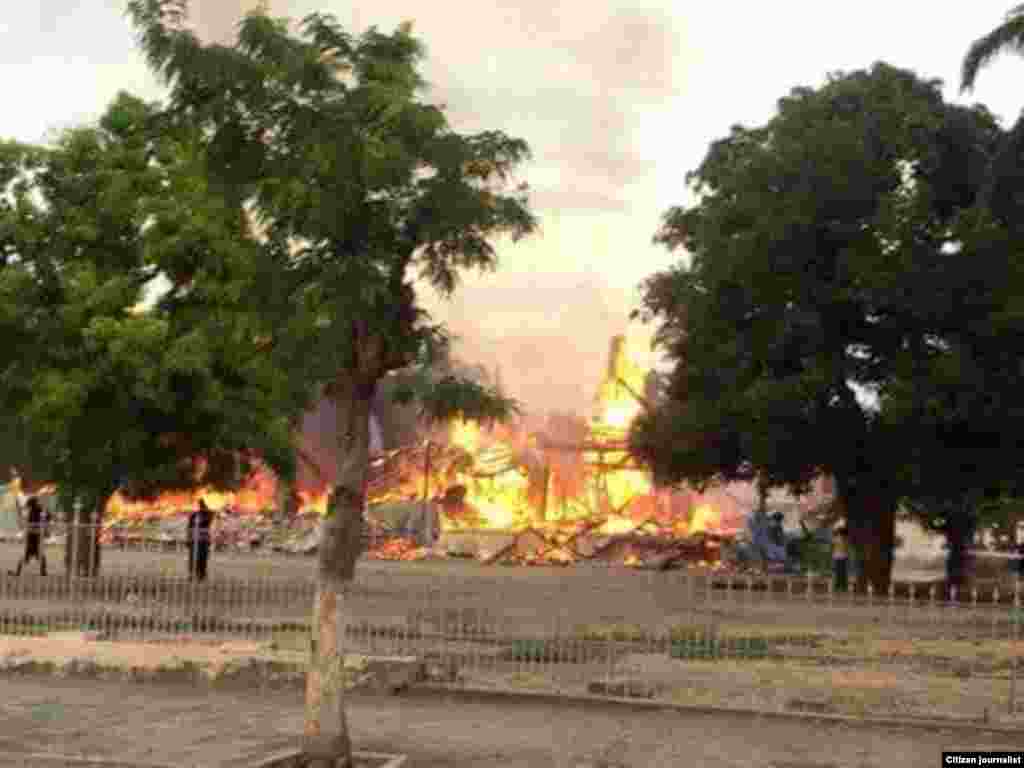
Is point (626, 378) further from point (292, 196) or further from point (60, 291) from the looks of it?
point (292, 196)

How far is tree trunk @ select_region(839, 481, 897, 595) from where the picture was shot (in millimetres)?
37812

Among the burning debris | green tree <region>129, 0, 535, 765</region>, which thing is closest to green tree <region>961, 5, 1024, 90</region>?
green tree <region>129, 0, 535, 765</region>

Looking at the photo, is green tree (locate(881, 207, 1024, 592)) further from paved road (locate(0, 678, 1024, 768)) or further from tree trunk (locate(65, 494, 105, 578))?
paved road (locate(0, 678, 1024, 768))

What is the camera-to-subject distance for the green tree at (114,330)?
90.6 ft

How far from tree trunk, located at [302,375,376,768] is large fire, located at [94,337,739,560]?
57.1m

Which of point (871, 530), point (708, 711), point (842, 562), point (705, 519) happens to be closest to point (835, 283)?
point (871, 530)

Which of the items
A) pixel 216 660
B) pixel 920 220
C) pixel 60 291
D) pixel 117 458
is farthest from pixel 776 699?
pixel 920 220

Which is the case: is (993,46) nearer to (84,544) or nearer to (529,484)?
(84,544)

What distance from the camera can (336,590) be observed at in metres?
10.2

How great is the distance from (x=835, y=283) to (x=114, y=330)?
1866 cm

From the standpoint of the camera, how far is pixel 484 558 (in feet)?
181

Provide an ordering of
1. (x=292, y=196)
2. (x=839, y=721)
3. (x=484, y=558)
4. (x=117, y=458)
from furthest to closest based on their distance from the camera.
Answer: (x=484, y=558) < (x=117, y=458) < (x=839, y=721) < (x=292, y=196)

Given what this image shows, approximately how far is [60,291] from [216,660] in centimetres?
1618

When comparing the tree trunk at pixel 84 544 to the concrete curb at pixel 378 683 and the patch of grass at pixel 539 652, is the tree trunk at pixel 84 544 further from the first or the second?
the patch of grass at pixel 539 652
